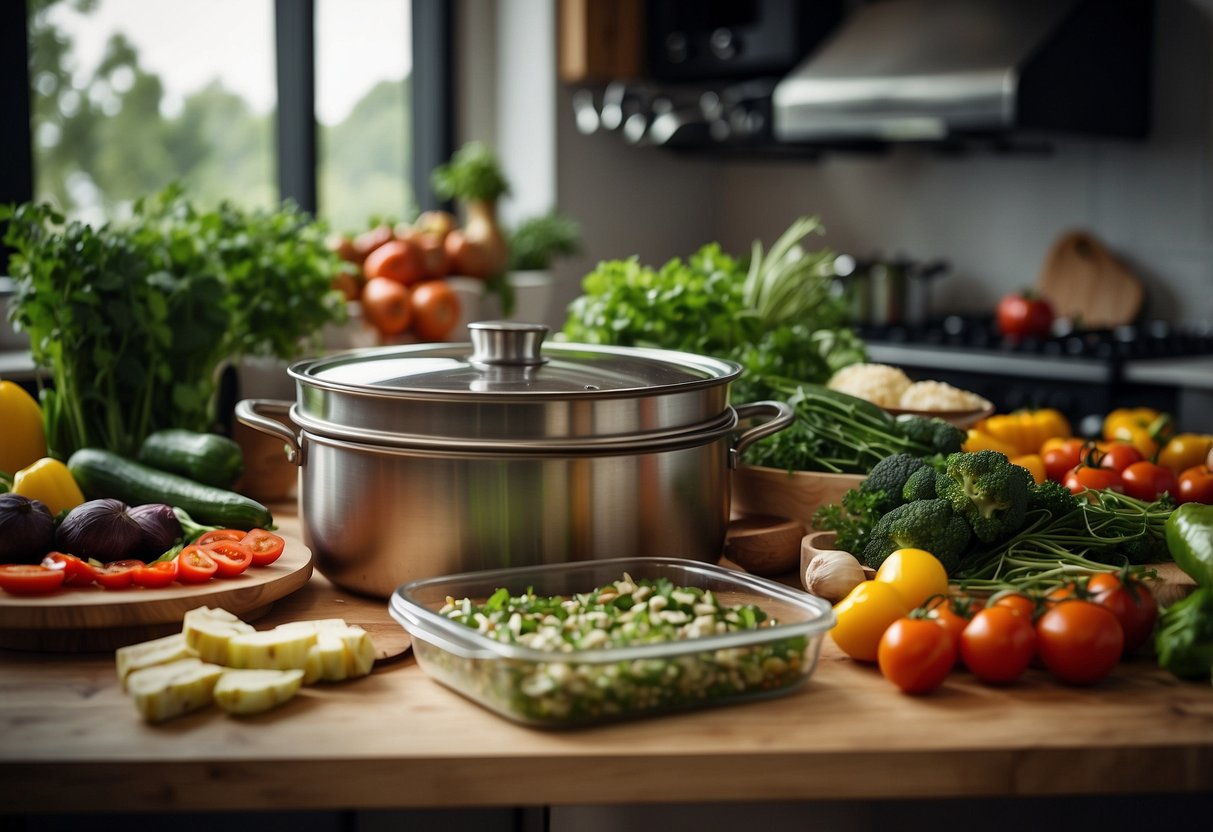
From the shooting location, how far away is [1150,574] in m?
1.22

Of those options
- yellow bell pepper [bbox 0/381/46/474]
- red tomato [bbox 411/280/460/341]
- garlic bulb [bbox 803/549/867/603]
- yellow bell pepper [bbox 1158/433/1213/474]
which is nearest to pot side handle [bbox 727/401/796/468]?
garlic bulb [bbox 803/549/867/603]

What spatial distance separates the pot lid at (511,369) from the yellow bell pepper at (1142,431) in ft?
2.68

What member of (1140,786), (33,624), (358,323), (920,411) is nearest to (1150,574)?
(1140,786)

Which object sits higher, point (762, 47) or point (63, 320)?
point (762, 47)

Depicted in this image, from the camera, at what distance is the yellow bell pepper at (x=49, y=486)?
58.9 inches

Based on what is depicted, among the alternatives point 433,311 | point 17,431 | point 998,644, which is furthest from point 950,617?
point 433,311

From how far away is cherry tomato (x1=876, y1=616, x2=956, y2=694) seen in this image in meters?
1.10

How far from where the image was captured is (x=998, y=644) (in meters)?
1.11

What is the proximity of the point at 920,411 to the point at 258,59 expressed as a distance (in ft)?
9.97

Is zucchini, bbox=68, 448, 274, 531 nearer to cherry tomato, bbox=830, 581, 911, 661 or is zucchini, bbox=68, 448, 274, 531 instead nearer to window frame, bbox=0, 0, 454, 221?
cherry tomato, bbox=830, 581, 911, 661

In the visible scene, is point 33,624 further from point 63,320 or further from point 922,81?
point 922,81

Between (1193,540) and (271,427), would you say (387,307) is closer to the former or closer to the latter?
(271,427)

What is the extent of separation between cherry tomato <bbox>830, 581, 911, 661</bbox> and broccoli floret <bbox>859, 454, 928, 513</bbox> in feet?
0.72

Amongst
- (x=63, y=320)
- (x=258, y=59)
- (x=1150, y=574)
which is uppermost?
Answer: (x=258, y=59)
